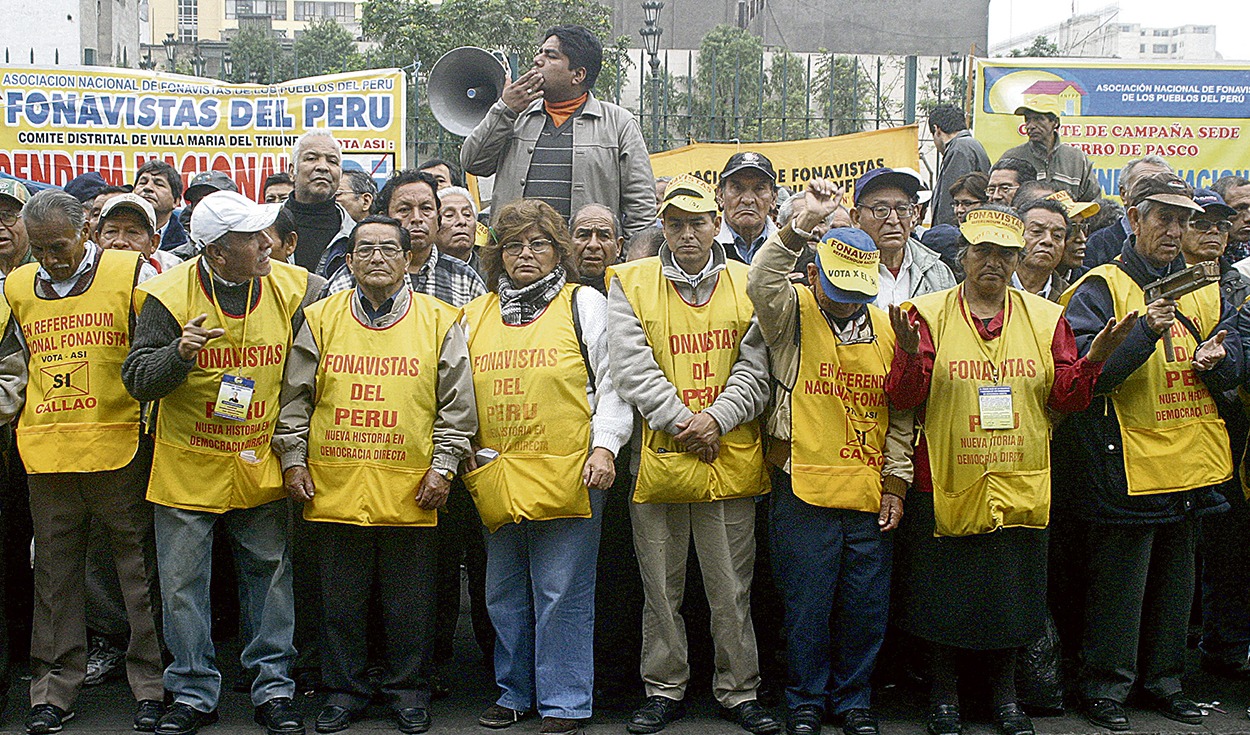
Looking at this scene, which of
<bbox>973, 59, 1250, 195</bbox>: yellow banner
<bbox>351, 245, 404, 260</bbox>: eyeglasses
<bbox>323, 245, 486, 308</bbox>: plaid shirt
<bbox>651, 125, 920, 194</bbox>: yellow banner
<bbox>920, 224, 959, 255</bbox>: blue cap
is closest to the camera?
<bbox>351, 245, 404, 260</bbox>: eyeglasses

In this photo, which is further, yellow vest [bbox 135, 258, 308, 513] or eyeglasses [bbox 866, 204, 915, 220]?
eyeglasses [bbox 866, 204, 915, 220]

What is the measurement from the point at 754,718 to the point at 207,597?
7.62ft

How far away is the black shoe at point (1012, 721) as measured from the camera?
5.16 m

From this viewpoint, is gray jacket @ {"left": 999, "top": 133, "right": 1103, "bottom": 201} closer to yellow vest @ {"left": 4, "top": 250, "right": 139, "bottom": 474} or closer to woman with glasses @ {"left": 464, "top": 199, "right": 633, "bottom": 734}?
woman with glasses @ {"left": 464, "top": 199, "right": 633, "bottom": 734}

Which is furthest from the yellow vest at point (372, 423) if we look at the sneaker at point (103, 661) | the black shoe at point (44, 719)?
the sneaker at point (103, 661)

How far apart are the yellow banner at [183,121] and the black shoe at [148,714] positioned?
18.4 feet

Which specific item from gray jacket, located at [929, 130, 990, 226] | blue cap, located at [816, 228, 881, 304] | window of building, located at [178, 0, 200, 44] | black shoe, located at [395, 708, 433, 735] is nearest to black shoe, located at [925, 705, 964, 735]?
blue cap, located at [816, 228, 881, 304]

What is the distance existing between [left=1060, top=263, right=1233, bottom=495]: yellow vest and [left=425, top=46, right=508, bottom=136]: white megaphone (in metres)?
4.10

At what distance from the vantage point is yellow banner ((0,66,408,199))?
10.1 meters

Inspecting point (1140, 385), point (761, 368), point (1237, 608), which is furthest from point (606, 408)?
point (1237, 608)

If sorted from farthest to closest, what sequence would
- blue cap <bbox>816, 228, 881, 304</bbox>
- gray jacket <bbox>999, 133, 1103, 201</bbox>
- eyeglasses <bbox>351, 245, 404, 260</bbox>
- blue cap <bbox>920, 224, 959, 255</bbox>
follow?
gray jacket <bbox>999, 133, 1103, 201</bbox>
blue cap <bbox>920, 224, 959, 255</bbox>
eyeglasses <bbox>351, 245, 404, 260</bbox>
blue cap <bbox>816, 228, 881, 304</bbox>

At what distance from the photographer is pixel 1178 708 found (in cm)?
537

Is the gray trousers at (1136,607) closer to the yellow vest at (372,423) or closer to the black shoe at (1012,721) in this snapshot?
the black shoe at (1012,721)

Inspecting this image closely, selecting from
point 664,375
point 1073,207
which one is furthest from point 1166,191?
point 664,375
